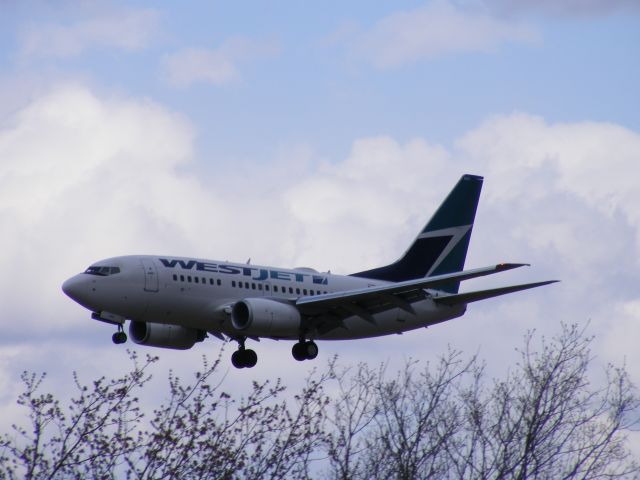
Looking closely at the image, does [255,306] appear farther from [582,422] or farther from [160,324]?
[582,422]

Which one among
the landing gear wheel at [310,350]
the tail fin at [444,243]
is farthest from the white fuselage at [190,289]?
the tail fin at [444,243]

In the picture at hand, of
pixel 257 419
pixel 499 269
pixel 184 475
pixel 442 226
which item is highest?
pixel 442 226

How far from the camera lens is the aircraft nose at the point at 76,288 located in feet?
184

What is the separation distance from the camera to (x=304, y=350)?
61625 mm

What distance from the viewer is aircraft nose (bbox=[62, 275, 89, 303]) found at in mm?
56094

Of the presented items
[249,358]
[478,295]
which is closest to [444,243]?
[478,295]

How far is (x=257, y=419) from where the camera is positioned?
32.3 m

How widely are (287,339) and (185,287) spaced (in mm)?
6746

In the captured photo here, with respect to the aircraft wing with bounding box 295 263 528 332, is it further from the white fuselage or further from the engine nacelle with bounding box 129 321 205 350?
the engine nacelle with bounding box 129 321 205 350

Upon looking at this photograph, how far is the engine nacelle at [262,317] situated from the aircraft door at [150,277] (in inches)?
154

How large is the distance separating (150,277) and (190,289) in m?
1.96

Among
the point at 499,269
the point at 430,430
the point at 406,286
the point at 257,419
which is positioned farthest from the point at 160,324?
the point at 257,419

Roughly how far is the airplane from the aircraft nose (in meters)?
0.04

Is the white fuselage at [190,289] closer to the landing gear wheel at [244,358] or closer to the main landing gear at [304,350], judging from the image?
the main landing gear at [304,350]
